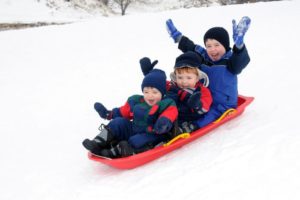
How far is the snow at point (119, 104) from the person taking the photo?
9.68ft

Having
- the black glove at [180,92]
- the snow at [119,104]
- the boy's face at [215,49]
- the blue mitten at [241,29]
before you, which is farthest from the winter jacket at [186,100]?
the blue mitten at [241,29]

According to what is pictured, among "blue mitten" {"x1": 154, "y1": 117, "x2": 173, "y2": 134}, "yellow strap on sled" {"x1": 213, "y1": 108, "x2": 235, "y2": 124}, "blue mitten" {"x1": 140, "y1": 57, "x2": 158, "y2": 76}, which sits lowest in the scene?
"yellow strap on sled" {"x1": 213, "y1": 108, "x2": 235, "y2": 124}

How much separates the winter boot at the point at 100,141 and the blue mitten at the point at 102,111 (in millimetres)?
262

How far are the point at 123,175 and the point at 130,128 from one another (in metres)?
0.49

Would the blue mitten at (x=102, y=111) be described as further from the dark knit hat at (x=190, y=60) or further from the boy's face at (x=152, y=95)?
the dark knit hat at (x=190, y=60)

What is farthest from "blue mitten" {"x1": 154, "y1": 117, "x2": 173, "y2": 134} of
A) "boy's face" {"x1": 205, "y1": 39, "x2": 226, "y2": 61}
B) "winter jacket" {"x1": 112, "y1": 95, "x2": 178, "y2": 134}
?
"boy's face" {"x1": 205, "y1": 39, "x2": 226, "y2": 61}

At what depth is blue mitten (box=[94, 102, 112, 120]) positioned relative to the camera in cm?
397

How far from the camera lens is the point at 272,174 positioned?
2.73m

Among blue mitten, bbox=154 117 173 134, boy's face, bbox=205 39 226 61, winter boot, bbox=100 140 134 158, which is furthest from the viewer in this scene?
boy's face, bbox=205 39 226 61

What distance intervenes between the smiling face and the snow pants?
54cm

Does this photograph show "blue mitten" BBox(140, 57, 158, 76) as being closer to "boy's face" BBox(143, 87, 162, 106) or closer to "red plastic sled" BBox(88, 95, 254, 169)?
"boy's face" BBox(143, 87, 162, 106)

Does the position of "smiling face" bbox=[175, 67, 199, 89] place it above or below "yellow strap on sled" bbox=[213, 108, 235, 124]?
above

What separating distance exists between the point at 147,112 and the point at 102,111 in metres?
0.57

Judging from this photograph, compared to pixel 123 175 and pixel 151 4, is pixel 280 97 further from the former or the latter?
pixel 151 4
